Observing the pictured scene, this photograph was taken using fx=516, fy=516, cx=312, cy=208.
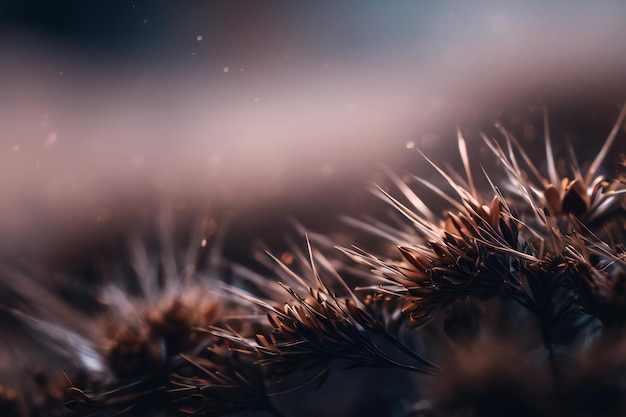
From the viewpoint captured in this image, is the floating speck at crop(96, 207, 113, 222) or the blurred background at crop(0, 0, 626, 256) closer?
the blurred background at crop(0, 0, 626, 256)

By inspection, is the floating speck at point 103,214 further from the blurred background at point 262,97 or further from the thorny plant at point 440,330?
the thorny plant at point 440,330

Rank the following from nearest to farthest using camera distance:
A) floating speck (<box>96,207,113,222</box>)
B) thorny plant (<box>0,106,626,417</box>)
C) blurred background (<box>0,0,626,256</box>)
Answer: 1. thorny plant (<box>0,106,626,417</box>)
2. blurred background (<box>0,0,626,256</box>)
3. floating speck (<box>96,207,113,222</box>)

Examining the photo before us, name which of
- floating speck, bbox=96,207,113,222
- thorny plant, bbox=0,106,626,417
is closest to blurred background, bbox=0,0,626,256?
floating speck, bbox=96,207,113,222

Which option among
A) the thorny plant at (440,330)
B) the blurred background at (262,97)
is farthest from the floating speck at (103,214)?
the thorny plant at (440,330)

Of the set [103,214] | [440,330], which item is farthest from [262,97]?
[440,330]

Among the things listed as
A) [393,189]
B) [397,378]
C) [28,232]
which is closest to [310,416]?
[397,378]

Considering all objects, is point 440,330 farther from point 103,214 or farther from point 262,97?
point 103,214

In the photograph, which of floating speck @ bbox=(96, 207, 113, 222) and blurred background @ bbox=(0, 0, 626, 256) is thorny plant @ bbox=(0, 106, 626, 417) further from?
floating speck @ bbox=(96, 207, 113, 222)
